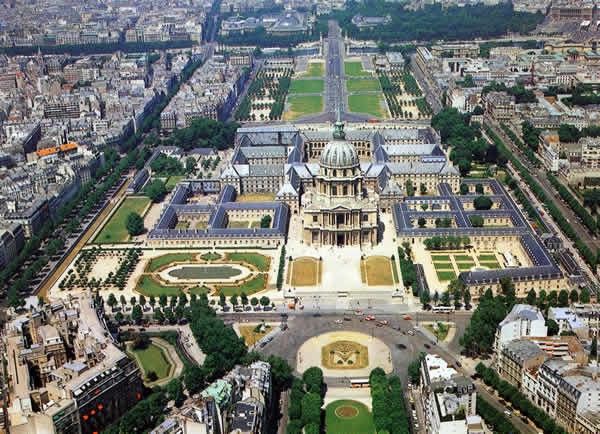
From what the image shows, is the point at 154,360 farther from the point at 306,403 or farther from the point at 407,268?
the point at 407,268

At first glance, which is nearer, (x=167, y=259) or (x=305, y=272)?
(x=305, y=272)

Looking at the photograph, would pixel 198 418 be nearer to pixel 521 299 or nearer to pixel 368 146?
pixel 521 299

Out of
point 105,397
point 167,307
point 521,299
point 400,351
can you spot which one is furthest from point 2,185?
point 521,299

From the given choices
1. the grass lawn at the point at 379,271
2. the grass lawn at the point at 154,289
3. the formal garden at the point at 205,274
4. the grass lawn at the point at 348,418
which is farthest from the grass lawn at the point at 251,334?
the grass lawn at the point at 379,271

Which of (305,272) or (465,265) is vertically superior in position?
(465,265)

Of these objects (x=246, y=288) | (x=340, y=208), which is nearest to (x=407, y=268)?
(x=340, y=208)

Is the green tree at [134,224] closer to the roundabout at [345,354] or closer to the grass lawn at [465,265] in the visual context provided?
the roundabout at [345,354]

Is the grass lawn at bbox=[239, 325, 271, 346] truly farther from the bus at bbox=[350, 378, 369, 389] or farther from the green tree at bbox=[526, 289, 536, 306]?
the green tree at bbox=[526, 289, 536, 306]

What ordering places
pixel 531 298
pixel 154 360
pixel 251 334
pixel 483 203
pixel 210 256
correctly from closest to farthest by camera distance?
pixel 154 360 < pixel 251 334 < pixel 531 298 < pixel 210 256 < pixel 483 203
